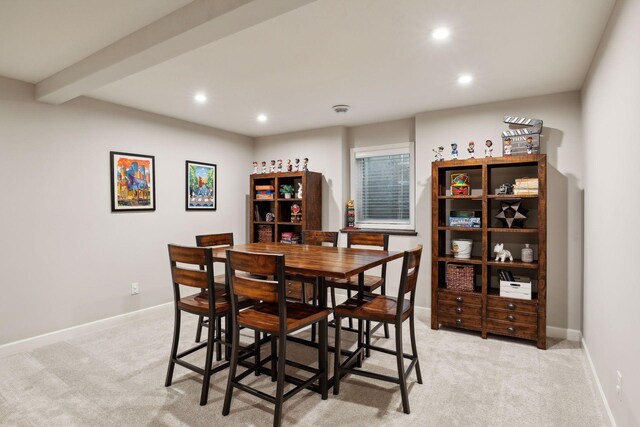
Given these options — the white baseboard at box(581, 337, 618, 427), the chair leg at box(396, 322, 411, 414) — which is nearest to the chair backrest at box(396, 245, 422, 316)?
the chair leg at box(396, 322, 411, 414)

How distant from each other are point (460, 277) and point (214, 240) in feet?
8.13

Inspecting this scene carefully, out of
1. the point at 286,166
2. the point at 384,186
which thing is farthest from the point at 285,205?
the point at 384,186

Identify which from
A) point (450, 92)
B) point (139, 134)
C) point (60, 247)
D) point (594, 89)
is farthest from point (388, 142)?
point (60, 247)

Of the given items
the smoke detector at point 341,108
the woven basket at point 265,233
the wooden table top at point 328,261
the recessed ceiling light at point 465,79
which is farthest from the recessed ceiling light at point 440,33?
the woven basket at point 265,233

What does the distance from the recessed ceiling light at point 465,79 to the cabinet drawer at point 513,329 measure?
2.23 m

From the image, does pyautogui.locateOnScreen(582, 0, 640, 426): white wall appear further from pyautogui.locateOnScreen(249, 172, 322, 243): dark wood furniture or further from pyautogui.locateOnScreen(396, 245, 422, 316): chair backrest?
pyautogui.locateOnScreen(249, 172, 322, 243): dark wood furniture

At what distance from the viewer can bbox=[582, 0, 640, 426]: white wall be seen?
1.63 metres

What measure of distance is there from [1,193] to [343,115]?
11.3 feet

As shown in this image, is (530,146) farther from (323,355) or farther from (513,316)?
(323,355)

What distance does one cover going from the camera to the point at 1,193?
306 cm

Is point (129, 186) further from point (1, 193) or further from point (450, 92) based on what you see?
point (450, 92)

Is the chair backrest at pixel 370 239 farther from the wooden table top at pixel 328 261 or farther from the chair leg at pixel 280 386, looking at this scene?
the chair leg at pixel 280 386

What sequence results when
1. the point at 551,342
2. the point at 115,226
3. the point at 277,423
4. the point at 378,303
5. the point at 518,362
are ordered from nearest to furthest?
the point at 277,423 < the point at 378,303 < the point at 518,362 < the point at 551,342 < the point at 115,226

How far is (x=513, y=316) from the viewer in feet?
10.9
